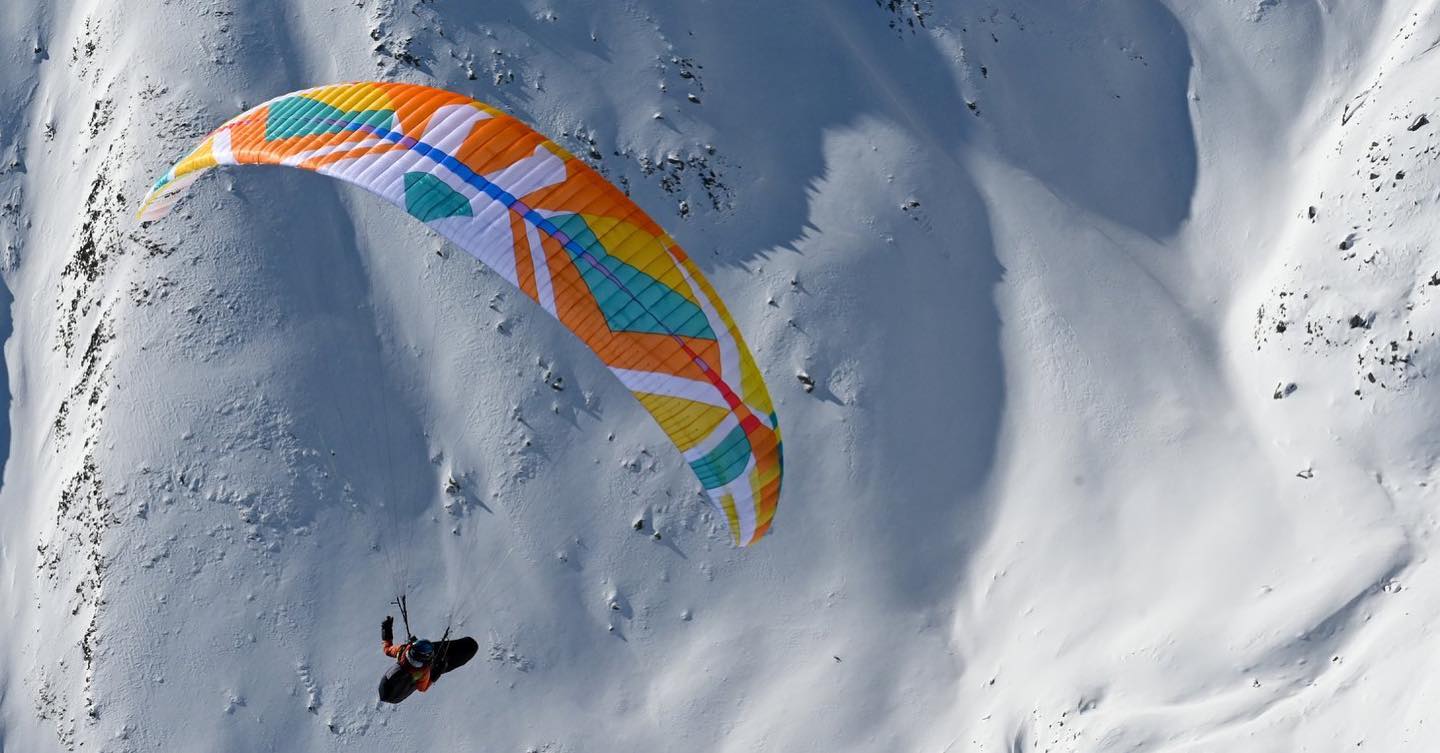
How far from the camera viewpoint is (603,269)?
14.7m

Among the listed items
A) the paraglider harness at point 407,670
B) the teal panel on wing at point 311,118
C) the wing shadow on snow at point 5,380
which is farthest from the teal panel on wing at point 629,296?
the wing shadow on snow at point 5,380

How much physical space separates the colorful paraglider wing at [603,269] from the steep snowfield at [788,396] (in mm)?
11078

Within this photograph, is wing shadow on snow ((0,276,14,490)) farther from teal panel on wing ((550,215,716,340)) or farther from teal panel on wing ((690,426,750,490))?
teal panel on wing ((690,426,750,490))

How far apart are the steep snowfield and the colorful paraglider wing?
11.1 m

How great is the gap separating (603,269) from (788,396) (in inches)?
517

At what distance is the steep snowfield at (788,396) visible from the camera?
24.3m

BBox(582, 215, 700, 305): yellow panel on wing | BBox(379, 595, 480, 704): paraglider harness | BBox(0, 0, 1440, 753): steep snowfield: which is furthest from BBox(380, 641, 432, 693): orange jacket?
BBox(0, 0, 1440, 753): steep snowfield

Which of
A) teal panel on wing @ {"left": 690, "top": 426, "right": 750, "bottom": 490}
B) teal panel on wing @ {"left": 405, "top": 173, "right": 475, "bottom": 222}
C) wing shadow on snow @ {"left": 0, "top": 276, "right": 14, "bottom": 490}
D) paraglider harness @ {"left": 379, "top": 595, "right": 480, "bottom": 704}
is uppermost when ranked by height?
teal panel on wing @ {"left": 405, "top": 173, "right": 475, "bottom": 222}

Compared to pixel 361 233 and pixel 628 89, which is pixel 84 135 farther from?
pixel 628 89

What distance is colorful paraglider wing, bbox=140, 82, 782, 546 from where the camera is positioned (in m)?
14.7

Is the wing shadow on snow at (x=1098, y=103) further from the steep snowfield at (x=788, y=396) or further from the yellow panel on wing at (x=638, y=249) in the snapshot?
the yellow panel on wing at (x=638, y=249)

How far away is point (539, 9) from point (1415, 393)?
23006 mm

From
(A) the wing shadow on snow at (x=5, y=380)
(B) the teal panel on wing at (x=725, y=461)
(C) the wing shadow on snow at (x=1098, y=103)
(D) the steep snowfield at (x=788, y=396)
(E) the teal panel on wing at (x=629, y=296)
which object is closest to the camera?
(E) the teal panel on wing at (x=629, y=296)

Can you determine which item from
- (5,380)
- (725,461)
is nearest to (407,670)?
(725,461)
